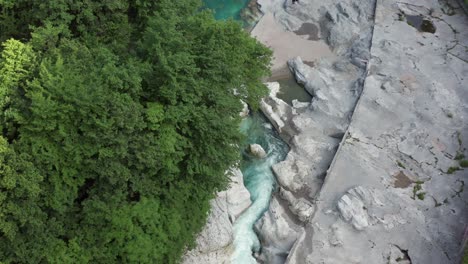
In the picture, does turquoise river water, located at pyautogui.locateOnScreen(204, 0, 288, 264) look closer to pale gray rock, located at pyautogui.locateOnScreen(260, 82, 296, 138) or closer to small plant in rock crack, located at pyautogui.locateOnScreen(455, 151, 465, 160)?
pale gray rock, located at pyautogui.locateOnScreen(260, 82, 296, 138)

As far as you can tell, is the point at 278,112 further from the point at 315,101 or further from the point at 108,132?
the point at 108,132

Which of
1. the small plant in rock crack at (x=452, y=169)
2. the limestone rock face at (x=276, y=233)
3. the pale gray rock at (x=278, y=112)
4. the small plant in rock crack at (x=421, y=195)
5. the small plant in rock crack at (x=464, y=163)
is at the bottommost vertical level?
the limestone rock face at (x=276, y=233)

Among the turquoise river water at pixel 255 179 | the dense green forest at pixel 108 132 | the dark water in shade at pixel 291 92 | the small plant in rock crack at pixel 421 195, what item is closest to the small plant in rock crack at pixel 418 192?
the small plant in rock crack at pixel 421 195

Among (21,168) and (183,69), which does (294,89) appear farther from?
(21,168)

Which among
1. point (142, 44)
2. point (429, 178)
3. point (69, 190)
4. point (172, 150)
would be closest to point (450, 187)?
point (429, 178)

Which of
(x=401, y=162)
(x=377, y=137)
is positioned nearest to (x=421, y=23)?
(x=377, y=137)

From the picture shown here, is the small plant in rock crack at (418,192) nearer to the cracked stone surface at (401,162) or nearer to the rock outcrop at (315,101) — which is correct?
the cracked stone surface at (401,162)
